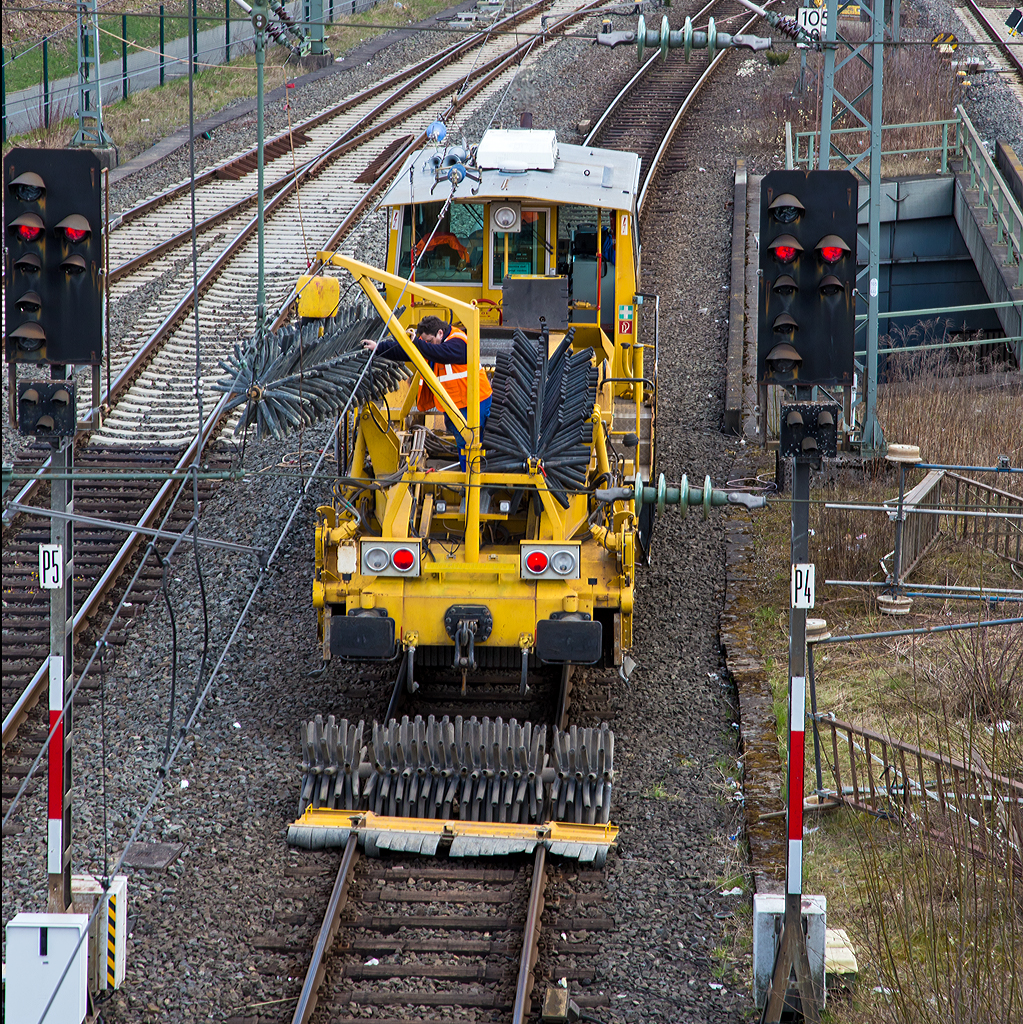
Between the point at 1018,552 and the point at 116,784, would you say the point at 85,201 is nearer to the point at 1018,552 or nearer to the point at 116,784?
the point at 116,784

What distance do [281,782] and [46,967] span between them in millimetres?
2412

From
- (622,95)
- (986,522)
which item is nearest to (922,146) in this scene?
(622,95)

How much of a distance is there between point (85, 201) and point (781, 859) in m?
5.25

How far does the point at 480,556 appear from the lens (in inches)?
337

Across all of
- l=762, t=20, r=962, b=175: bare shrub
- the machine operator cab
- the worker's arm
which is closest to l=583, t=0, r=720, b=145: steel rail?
l=762, t=20, r=962, b=175: bare shrub

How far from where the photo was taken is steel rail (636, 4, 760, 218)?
67.1 ft

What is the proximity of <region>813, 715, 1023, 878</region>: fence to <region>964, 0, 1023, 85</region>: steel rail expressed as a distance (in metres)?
21.3

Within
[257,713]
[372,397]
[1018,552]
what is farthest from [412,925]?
[1018,552]

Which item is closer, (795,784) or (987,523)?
(795,784)

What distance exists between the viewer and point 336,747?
26.8 feet

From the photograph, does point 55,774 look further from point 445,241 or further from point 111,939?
point 445,241

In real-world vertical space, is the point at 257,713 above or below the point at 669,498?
below

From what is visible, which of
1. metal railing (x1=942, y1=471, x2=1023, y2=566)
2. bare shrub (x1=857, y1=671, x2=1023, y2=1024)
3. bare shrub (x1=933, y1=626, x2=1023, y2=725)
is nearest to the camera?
bare shrub (x1=857, y1=671, x2=1023, y2=1024)

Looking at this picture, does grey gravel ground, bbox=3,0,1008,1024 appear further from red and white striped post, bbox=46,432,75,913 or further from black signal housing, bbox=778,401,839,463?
black signal housing, bbox=778,401,839,463
